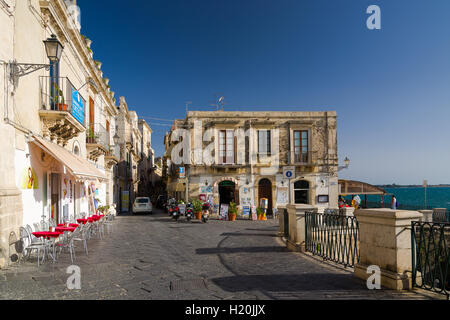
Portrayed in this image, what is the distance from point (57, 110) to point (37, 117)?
→ 23.4 inches

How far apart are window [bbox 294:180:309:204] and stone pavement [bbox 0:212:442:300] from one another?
565 inches

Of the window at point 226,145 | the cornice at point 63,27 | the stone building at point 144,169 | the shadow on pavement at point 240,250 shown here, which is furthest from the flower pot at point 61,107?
the stone building at point 144,169

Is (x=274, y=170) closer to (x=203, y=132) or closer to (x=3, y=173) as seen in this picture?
(x=203, y=132)

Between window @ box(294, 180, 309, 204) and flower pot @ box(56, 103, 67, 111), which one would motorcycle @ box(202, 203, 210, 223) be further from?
flower pot @ box(56, 103, 67, 111)

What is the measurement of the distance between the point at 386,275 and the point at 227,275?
2678 mm

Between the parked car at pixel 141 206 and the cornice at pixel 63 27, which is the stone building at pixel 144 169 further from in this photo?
the cornice at pixel 63 27

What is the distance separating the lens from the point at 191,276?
19.1 ft

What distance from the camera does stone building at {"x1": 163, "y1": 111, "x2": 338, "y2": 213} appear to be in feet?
71.8

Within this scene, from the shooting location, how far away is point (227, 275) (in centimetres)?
586

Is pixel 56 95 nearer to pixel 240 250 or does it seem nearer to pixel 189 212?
pixel 240 250

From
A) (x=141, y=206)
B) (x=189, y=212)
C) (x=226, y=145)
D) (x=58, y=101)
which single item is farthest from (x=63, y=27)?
(x=141, y=206)

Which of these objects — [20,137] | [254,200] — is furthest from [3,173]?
[254,200]

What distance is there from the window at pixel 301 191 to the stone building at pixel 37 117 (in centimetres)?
1443

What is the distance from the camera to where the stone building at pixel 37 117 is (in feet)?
22.8
